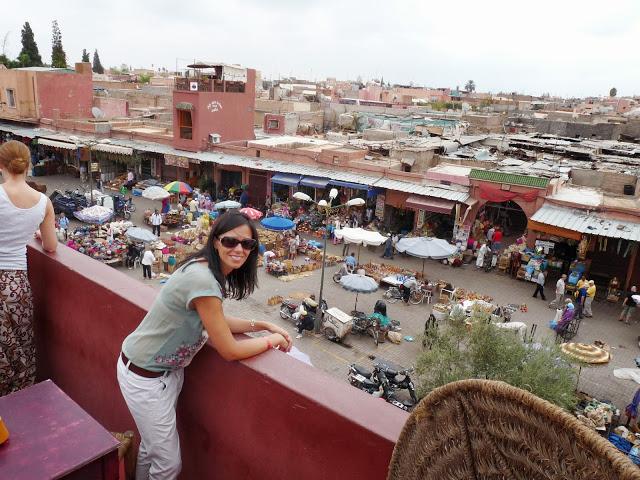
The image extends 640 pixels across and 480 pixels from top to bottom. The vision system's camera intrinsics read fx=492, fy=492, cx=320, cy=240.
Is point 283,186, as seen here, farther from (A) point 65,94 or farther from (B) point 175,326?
(B) point 175,326

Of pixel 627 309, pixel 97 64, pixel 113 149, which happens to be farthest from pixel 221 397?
pixel 97 64

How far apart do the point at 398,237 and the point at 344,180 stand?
3.38 meters

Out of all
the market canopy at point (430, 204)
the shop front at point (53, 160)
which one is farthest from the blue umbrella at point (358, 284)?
the shop front at point (53, 160)

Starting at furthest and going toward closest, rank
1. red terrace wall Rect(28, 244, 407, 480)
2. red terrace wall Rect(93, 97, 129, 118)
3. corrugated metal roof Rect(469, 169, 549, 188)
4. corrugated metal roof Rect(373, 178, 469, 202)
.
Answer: red terrace wall Rect(93, 97, 129, 118) < corrugated metal roof Rect(373, 178, 469, 202) < corrugated metal roof Rect(469, 169, 549, 188) < red terrace wall Rect(28, 244, 407, 480)

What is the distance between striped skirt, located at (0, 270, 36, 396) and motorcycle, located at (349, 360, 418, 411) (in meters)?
7.18

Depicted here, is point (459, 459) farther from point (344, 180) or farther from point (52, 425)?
point (344, 180)

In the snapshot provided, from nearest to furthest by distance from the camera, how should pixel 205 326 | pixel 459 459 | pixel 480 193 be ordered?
pixel 459 459
pixel 205 326
pixel 480 193

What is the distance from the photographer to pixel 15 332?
9.71 feet

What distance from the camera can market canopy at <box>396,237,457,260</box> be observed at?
48.4ft

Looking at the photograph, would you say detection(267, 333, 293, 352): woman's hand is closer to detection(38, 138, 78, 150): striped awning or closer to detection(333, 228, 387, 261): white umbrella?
detection(333, 228, 387, 261): white umbrella

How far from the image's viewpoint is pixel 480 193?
60.0ft

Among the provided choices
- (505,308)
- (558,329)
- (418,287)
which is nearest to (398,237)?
(418,287)

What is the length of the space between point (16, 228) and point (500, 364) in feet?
25.7

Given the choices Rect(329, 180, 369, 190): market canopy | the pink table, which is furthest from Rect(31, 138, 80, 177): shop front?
the pink table
